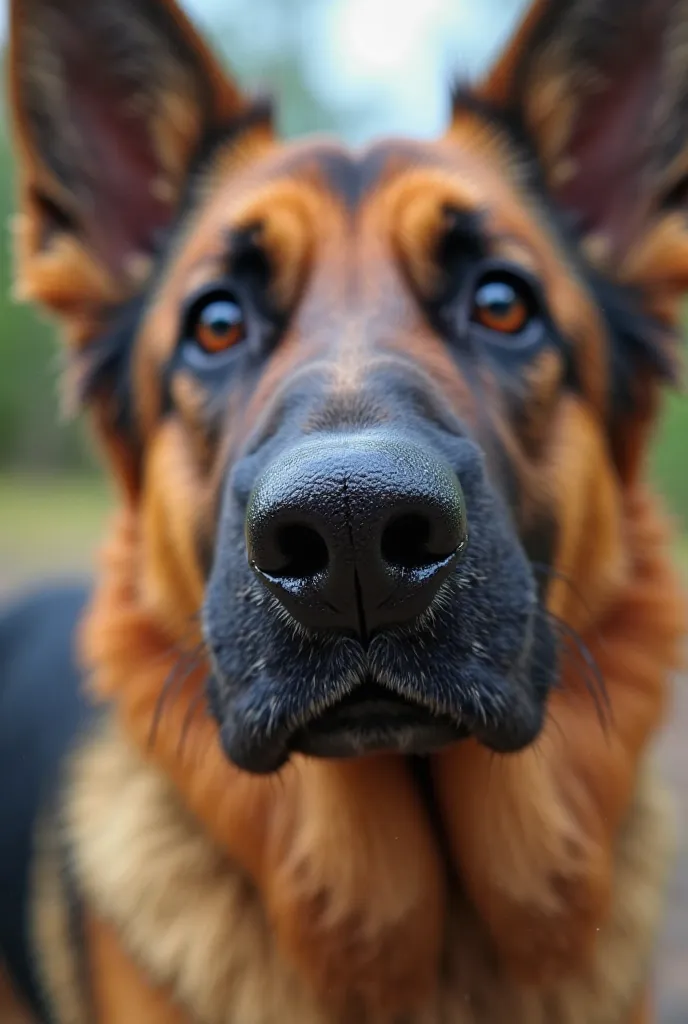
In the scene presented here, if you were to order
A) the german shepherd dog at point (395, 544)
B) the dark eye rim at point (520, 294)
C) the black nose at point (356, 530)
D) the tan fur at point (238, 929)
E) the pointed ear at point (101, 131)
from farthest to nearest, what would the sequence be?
the pointed ear at point (101, 131) < the dark eye rim at point (520, 294) < the tan fur at point (238, 929) < the german shepherd dog at point (395, 544) < the black nose at point (356, 530)

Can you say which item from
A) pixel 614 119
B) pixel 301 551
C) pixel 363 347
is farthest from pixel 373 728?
pixel 614 119

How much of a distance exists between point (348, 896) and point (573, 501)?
1105 mm

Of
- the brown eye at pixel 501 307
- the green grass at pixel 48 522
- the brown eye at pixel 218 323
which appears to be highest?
the brown eye at pixel 218 323

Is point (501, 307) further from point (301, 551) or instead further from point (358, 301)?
point (301, 551)

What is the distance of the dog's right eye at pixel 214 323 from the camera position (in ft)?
7.77

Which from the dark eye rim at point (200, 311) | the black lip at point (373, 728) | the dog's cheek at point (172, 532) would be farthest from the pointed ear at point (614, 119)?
the black lip at point (373, 728)

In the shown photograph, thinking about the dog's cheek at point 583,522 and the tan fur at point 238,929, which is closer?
the tan fur at point 238,929

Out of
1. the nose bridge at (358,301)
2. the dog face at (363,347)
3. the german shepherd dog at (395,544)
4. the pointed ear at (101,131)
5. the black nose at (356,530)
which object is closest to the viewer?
the black nose at (356,530)

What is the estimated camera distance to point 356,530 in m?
1.42

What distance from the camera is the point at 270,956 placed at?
7.29 feet

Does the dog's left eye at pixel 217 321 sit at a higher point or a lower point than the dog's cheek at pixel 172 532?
higher

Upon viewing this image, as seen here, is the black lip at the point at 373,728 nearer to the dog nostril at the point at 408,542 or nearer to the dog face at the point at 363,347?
Answer: the dog face at the point at 363,347

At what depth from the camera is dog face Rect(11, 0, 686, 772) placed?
155 cm

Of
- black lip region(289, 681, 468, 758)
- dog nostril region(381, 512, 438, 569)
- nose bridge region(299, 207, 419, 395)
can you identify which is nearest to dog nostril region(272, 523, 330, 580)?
dog nostril region(381, 512, 438, 569)
